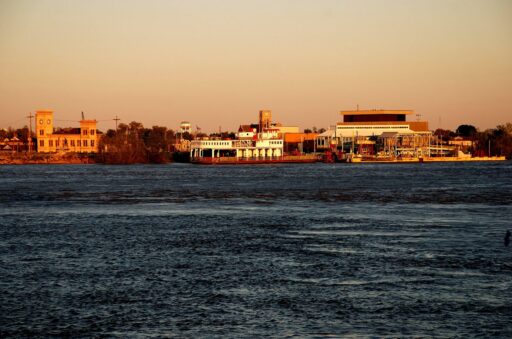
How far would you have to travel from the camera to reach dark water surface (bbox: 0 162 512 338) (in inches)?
819

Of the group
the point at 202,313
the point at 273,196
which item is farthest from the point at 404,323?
the point at 273,196

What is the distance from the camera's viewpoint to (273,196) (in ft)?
237

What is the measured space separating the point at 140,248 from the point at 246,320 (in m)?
14.2

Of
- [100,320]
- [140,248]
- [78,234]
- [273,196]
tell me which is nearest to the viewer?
[100,320]

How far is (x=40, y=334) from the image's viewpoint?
19.9 m

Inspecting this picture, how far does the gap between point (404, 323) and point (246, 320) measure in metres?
4.17

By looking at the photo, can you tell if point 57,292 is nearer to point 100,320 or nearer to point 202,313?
point 100,320

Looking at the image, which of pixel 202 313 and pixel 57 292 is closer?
pixel 202 313

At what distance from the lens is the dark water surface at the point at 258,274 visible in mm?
20812

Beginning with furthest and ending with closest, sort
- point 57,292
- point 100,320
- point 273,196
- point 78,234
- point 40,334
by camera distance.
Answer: point 273,196 < point 78,234 < point 57,292 < point 100,320 < point 40,334

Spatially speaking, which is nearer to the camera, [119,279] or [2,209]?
[119,279]

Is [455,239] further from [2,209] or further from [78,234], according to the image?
[2,209]

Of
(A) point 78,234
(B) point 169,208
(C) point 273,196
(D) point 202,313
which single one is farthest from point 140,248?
(C) point 273,196

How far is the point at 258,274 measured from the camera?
2747 cm
